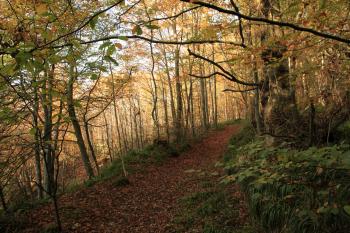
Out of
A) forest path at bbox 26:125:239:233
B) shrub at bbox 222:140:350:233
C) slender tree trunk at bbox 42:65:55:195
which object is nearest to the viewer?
shrub at bbox 222:140:350:233

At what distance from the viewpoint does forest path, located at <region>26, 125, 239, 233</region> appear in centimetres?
560

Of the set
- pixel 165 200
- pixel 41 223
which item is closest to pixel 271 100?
pixel 165 200

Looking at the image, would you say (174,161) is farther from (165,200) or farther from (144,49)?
(144,49)

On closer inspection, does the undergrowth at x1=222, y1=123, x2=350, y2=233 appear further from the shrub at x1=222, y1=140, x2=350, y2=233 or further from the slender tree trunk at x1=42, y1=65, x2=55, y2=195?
the slender tree trunk at x1=42, y1=65, x2=55, y2=195

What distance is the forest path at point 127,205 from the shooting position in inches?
221

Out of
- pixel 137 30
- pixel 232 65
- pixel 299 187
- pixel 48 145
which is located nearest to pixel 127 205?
pixel 48 145

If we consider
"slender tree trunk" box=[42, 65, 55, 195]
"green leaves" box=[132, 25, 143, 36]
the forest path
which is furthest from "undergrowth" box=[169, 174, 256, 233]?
"green leaves" box=[132, 25, 143, 36]

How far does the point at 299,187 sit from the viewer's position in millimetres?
3928

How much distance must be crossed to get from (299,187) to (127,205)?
469cm

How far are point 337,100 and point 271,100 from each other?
3.83ft

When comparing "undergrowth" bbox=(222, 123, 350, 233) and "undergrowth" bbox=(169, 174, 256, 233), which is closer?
"undergrowth" bbox=(222, 123, 350, 233)

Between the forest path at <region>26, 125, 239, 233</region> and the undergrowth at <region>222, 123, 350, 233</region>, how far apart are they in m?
2.27

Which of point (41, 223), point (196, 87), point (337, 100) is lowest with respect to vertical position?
point (41, 223)

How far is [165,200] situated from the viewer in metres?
7.13
